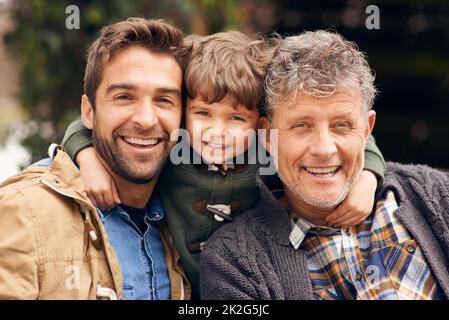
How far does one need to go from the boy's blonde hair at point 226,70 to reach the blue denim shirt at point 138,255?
49 centimetres

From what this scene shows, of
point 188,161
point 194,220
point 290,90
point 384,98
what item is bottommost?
point 384,98

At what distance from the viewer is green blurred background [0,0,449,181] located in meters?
4.16

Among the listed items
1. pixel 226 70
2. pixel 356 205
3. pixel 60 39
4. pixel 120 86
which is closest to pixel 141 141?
pixel 120 86

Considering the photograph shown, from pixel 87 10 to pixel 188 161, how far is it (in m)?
2.06

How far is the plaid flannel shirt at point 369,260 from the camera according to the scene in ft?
7.07

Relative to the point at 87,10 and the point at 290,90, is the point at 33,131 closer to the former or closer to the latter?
the point at 87,10

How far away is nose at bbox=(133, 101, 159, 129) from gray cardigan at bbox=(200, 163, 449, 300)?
43 cm

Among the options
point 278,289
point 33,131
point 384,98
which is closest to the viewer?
point 278,289

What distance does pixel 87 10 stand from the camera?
406cm

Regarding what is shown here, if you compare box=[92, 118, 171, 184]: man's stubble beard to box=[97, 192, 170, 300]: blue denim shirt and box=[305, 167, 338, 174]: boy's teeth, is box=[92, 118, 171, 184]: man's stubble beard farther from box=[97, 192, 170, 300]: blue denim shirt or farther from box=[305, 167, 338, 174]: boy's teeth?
box=[305, 167, 338, 174]: boy's teeth

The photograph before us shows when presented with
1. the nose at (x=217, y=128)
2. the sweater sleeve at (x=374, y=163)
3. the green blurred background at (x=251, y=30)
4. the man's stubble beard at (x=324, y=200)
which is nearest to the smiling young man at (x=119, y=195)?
the nose at (x=217, y=128)

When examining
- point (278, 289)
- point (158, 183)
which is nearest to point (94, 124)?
point (158, 183)

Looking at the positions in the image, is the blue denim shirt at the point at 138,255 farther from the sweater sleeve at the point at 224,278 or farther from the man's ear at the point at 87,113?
the man's ear at the point at 87,113

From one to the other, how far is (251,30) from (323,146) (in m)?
3.25
